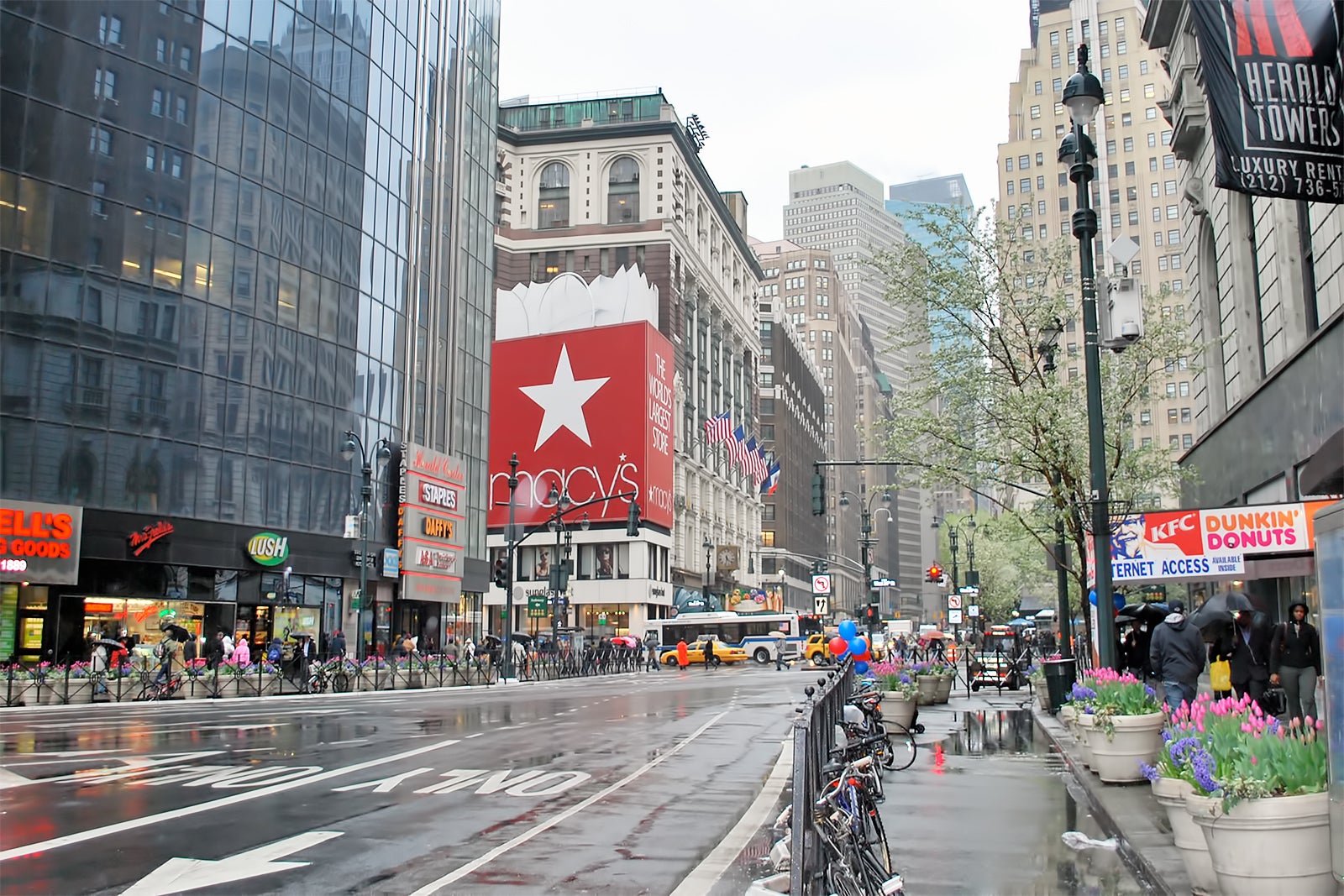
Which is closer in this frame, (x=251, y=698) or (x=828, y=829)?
(x=828, y=829)

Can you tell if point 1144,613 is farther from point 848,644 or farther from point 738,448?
point 738,448

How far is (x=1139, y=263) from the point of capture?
11581 centimetres

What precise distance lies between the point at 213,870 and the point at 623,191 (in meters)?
92.4

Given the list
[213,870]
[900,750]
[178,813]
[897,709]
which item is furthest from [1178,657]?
[178,813]

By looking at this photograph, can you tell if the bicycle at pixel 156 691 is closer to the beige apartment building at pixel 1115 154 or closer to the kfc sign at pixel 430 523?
the kfc sign at pixel 430 523

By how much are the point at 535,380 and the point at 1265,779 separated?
82.0m

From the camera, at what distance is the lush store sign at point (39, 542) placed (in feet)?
114

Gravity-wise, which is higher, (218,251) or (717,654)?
(218,251)

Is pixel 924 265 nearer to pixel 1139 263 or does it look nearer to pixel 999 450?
pixel 999 450

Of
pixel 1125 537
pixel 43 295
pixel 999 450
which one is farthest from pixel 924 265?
pixel 43 295

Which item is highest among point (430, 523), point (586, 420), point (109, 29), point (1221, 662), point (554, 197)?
point (554, 197)

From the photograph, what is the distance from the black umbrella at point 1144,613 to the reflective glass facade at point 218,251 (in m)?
32.1

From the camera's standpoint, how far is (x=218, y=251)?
1681 inches

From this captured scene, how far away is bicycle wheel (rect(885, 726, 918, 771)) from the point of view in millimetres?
15391
